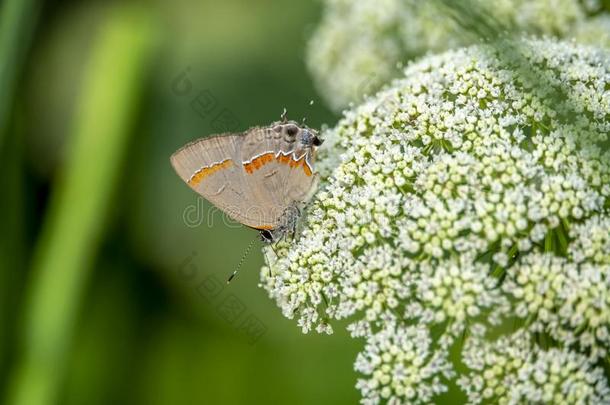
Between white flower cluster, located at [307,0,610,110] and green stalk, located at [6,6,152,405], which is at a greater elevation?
white flower cluster, located at [307,0,610,110]

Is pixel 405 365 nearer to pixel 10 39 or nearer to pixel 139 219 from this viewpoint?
pixel 10 39

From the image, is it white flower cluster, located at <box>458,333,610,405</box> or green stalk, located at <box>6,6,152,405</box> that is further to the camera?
green stalk, located at <box>6,6,152,405</box>

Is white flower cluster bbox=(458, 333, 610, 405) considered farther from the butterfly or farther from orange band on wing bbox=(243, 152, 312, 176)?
orange band on wing bbox=(243, 152, 312, 176)

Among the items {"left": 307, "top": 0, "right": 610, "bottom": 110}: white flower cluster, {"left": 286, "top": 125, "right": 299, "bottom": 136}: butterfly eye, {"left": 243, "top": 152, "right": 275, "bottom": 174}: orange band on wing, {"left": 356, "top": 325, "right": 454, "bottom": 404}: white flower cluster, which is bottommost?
{"left": 356, "top": 325, "right": 454, "bottom": 404}: white flower cluster

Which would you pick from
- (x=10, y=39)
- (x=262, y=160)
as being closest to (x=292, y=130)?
(x=262, y=160)

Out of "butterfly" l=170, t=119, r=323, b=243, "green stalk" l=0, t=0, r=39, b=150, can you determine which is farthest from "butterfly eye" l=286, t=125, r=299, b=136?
"green stalk" l=0, t=0, r=39, b=150

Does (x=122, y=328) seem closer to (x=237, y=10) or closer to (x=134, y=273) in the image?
(x=134, y=273)

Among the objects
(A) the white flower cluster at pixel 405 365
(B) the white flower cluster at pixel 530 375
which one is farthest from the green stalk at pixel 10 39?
(B) the white flower cluster at pixel 530 375

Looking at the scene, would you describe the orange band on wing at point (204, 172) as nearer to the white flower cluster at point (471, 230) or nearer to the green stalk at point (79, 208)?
the white flower cluster at point (471, 230)
